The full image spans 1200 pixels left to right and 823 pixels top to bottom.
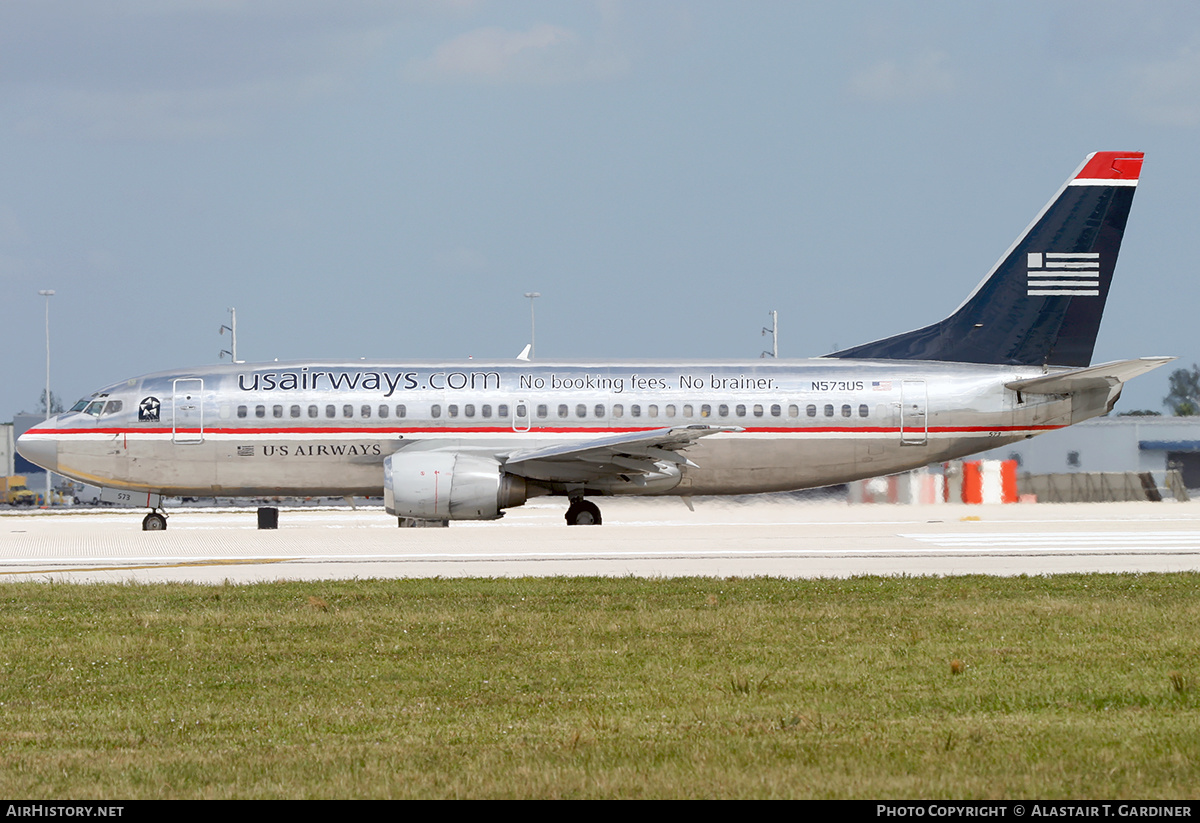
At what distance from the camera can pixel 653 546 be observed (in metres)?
24.0

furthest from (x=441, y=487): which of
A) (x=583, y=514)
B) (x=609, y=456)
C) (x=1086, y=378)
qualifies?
(x=1086, y=378)

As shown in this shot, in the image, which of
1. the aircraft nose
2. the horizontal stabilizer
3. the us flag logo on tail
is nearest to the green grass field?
the horizontal stabilizer

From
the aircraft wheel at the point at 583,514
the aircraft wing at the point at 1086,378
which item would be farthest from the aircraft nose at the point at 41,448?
the aircraft wing at the point at 1086,378

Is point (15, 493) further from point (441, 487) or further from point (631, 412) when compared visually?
point (631, 412)

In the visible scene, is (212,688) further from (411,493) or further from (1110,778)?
(411,493)

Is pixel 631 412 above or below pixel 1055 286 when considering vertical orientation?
below

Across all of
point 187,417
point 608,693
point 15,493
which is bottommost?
point 608,693

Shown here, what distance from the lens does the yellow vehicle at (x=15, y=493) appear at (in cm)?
8212

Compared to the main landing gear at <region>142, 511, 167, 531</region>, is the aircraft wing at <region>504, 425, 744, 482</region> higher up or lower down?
higher up

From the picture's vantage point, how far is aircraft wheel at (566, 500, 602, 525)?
32.5 metres

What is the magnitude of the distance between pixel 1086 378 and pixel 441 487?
50.2 feet

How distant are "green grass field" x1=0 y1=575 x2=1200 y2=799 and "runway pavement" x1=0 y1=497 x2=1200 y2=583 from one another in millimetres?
3318

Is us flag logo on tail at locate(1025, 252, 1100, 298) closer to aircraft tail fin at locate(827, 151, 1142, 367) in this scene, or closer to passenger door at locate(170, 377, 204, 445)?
aircraft tail fin at locate(827, 151, 1142, 367)

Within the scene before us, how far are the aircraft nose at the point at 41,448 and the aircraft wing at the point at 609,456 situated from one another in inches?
442
